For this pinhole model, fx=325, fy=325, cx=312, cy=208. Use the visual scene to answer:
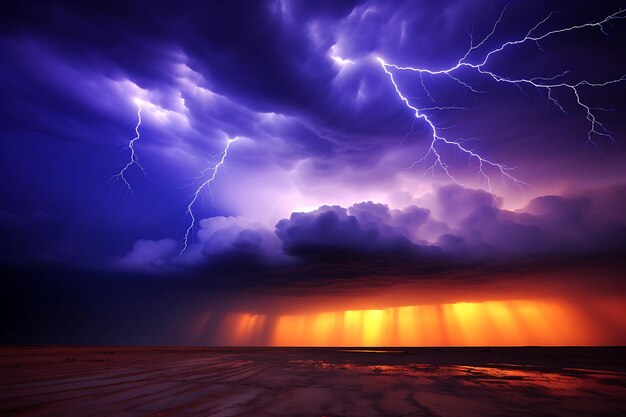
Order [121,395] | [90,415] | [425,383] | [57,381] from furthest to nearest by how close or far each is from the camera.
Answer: [425,383] → [57,381] → [121,395] → [90,415]

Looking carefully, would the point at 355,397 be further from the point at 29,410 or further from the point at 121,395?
the point at 29,410

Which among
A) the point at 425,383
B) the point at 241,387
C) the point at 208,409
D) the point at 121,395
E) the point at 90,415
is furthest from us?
the point at 425,383

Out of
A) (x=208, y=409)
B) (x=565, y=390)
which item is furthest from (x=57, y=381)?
(x=565, y=390)

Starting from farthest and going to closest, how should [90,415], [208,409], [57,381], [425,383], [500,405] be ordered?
[425,383] < [57,381] < [500,405] < [208,409] < [90,415]

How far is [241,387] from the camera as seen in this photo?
1140 cm

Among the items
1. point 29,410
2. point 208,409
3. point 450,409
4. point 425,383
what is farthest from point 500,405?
point 29,410

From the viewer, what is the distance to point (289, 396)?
31.7 ft

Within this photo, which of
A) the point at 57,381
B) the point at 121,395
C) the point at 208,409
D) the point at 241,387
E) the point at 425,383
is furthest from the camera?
the point at 425,383

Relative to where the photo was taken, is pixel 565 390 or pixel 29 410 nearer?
pixel 29 410

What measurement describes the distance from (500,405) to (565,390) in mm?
5099

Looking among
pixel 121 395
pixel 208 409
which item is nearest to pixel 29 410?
pixel 121 395

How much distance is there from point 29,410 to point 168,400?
2.99m

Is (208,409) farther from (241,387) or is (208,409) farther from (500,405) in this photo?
(500,405)

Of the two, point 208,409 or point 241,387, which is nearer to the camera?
point 208,409
